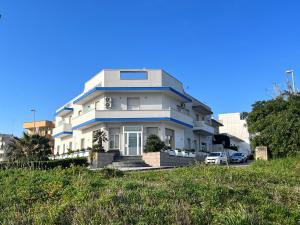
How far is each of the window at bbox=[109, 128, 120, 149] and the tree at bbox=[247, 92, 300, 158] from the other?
15.8 meters

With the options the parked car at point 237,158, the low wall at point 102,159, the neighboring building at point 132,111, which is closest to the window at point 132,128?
the neighboring building at point 132,111

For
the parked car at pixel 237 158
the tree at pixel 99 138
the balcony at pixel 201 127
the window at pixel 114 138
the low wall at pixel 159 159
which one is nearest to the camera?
the low wall at pixel 159 159

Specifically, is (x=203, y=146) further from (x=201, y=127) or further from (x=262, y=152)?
(x=262, y=152)

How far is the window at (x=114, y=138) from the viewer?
38562mm

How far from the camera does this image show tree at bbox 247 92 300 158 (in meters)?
21.1

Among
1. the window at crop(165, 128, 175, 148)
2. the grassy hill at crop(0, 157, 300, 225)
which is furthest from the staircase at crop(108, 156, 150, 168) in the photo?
the grassy hill at crop(0, 157, 300, 225)

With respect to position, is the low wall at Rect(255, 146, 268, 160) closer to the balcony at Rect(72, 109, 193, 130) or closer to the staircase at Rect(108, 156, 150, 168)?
the staircase at Rect(108, 156, 150, 168)

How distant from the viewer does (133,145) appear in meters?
38.2

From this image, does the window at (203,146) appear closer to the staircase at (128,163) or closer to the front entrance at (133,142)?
the front entrance at (133,142)

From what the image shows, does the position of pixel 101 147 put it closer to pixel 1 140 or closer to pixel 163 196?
pixel 163 196

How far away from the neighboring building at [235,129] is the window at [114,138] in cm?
4018

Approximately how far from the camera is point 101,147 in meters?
36.1

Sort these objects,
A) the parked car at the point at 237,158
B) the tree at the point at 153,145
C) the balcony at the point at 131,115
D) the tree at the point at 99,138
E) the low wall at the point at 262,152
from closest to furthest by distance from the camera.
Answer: the low wall at the point at 262,152 → the tree at the point at 153,145 → the tree at the point at 99,138 → the balcony at the point at 131,115 → the parked car at the point at 237,158

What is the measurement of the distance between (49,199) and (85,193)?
3.05 feet
